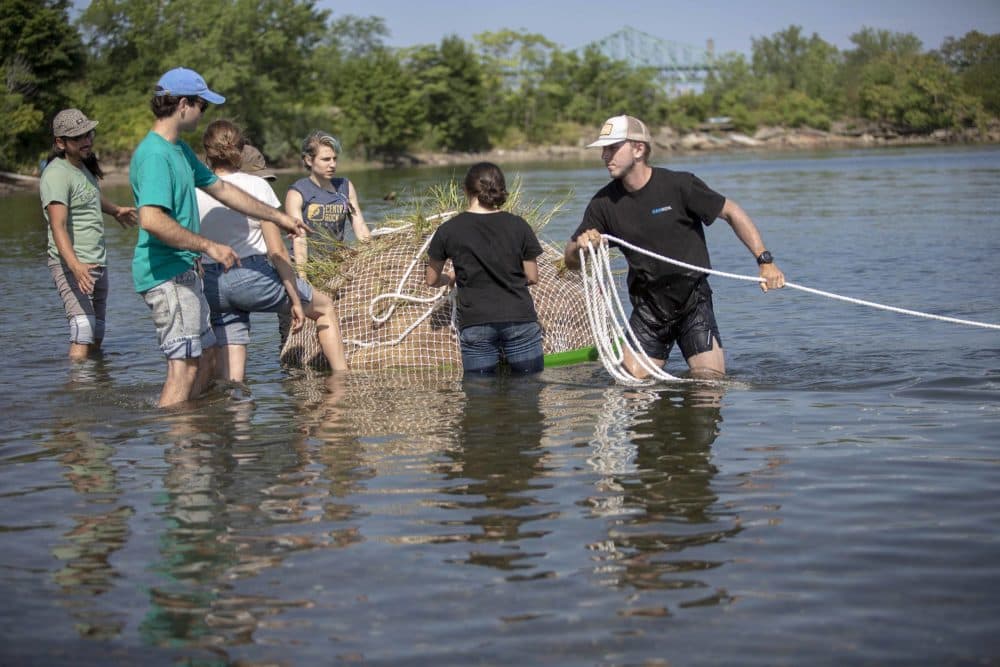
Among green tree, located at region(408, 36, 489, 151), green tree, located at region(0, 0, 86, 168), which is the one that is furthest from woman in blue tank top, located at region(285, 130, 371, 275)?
green tree, located at region(408, 36, 489, 151)

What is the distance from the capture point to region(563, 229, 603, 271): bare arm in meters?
7.23

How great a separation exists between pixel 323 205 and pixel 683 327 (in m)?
3.03

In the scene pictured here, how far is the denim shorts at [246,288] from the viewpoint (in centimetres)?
743

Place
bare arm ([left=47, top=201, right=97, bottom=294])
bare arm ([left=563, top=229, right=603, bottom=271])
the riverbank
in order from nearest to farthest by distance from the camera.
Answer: bare arm ([left=563, top=229, right=603, bottom=271]) → bare arm ([left=47, top=201, right=97, bottom=294]) → the riverbank

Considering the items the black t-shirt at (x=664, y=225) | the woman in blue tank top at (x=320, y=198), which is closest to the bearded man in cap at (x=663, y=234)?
the black t-shirt at (x=664, y=225)

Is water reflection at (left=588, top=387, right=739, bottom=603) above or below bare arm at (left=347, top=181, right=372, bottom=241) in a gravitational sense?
below

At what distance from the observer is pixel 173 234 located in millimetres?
6215

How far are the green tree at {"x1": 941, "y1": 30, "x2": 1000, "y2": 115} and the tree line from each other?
193mm

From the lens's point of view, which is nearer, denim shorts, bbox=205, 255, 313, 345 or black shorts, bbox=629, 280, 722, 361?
black shorts, bbox=629, 280, 722, 361

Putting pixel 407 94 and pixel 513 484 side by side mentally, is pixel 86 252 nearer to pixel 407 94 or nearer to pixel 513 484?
pixel 513 484

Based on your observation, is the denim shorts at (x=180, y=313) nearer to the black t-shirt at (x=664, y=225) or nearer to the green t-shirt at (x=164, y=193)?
the green t-shirt at (x=164, y=193)

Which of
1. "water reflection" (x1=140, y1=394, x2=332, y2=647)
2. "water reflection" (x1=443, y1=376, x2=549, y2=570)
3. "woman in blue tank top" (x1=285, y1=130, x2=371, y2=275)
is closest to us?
"water reflection" (x1=140, y1=394, x2=332, y2=647)

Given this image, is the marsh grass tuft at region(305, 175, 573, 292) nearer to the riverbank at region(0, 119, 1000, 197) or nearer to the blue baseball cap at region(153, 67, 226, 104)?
the blue baseball cap at region(153, 67, 226, 104)

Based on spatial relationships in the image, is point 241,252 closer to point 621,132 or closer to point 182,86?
point 182,86
